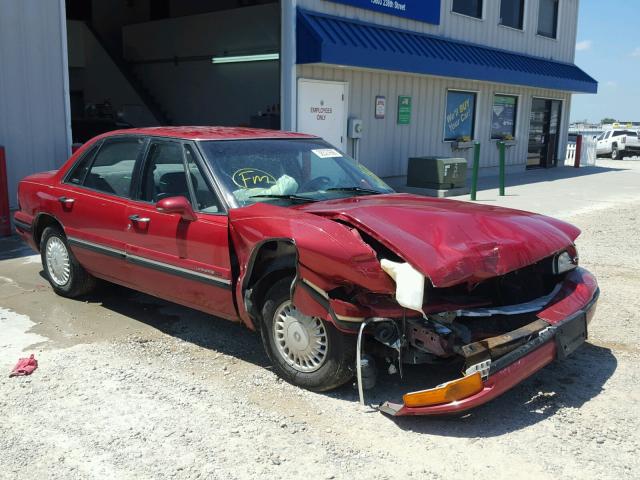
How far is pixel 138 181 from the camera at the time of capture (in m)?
4.84

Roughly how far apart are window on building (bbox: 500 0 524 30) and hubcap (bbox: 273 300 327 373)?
16321 mm

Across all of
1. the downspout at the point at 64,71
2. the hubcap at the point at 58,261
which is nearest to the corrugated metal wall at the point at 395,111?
the downspout at the point at 64,71

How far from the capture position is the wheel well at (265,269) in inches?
149

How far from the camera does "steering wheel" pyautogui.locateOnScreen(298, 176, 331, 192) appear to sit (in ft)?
14.9

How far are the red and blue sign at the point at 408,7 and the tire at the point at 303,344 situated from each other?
9.70m

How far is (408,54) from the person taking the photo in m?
13.0

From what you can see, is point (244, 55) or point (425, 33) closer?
point (425, 33)

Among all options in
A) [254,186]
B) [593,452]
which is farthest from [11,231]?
[593,452]

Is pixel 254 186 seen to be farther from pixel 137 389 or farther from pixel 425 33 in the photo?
pixel 425 33

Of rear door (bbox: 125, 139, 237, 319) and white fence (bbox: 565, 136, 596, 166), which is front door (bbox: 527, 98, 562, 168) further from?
rear door (bbox: 125, 139, 237, 319)

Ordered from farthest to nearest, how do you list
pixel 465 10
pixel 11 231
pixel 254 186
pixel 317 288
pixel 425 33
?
1. pixel 465 10
2. pixel 425 33
3. pixel 11 231
4. pixel 254 186
5. pixel 317 288

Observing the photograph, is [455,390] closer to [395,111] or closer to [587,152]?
[395,111]

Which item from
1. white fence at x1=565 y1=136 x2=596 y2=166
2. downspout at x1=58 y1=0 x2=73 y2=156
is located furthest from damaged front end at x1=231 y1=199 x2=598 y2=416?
white fence at x1=565 y1=136 x2=596 y2=166

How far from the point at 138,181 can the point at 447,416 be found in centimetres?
288
